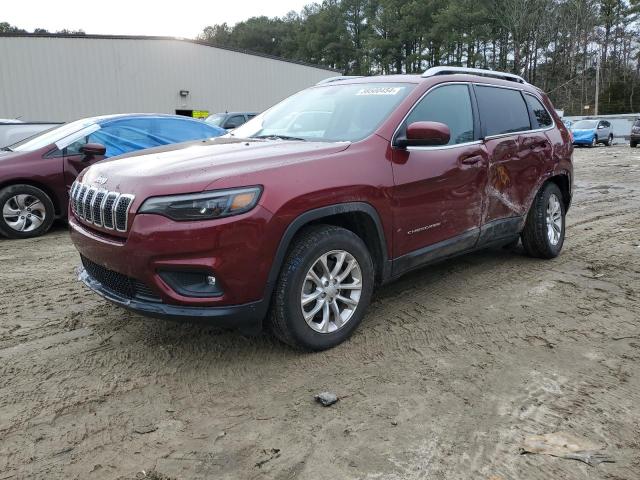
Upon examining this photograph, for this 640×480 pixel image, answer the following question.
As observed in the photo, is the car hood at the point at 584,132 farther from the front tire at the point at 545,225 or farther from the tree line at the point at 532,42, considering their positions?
the tree line at the point at 532,42

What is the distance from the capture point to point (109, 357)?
3201 millimetres

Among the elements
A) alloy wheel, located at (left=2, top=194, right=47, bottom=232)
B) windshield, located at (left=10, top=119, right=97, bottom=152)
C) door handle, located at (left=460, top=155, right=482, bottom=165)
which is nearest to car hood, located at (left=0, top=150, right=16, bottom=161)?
windshield, located at (left=10, top=119, right=97, bottom=152)

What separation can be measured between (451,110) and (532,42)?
2407 inches

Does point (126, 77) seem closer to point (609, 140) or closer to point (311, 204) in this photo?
point (311, 204)

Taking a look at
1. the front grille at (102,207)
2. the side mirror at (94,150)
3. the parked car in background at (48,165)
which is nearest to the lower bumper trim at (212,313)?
the front grille at (102,207)

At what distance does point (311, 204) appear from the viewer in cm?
302

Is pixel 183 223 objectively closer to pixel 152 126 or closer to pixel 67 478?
pixel 67 478

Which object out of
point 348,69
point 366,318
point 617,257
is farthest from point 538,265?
point 348,69

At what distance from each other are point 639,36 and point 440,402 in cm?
6956

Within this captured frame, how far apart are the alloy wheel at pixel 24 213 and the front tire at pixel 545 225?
5.76 m

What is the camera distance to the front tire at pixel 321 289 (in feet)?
9.82

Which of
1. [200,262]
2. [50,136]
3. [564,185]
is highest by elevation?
[50,136]

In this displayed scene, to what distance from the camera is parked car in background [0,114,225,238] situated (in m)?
6.45

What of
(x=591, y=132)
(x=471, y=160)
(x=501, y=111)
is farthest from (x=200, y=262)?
(x=591, y=132)
